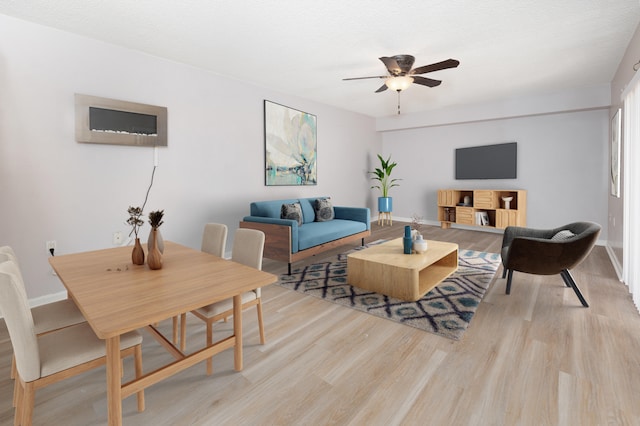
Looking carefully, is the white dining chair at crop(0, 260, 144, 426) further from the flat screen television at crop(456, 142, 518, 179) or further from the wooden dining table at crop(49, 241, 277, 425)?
the flat screen television at crop(456, 142, 518, 179)

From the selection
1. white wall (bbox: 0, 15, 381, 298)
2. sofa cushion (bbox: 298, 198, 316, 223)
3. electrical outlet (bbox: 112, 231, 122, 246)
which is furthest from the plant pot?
electrical outlet (bbox: 112, 231, 122, 246)

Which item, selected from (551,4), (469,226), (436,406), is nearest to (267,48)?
(551,4)

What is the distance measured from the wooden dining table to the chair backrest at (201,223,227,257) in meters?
0.25

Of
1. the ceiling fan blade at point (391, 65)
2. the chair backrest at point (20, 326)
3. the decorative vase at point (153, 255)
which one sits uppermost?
the ceiling fan blade at point (391, 65)

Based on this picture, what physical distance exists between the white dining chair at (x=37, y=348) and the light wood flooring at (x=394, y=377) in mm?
326

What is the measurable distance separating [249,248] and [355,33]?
232 centimetres

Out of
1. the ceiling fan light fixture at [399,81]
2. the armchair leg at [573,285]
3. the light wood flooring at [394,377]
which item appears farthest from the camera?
the ceiling fan light fixture at [399,81]

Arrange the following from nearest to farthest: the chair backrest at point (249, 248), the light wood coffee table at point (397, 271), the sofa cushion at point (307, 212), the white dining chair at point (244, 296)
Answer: the white dining chair at point (244, 296), the chair backrest at point (249, 248), the light wood coffee table at point (397, 271), the sofa cushion at point (307, 212)

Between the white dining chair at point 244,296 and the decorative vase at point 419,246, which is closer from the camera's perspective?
the white dining chair at point 244,296

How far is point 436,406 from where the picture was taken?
1575 millimetres

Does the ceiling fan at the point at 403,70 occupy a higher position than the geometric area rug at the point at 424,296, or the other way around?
the ceiling fan at the point at 403,70

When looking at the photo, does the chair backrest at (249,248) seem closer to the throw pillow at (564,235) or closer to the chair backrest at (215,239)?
the chair backrest at (215,239)

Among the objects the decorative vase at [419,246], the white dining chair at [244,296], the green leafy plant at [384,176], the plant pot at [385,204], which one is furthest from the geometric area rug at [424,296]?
the green leafy plant at [384,176]

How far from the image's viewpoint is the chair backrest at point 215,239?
2.41 m
